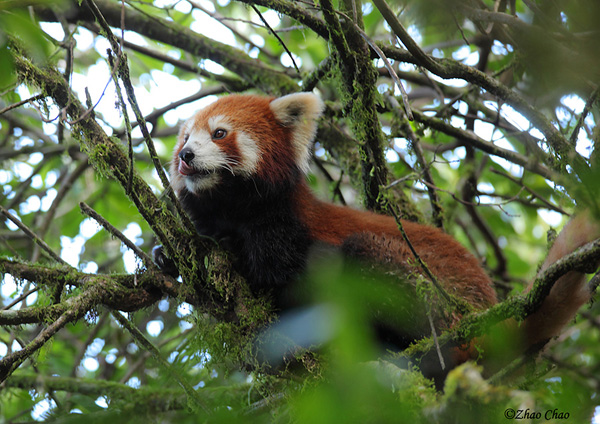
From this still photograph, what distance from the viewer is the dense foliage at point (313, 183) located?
1.73 meters

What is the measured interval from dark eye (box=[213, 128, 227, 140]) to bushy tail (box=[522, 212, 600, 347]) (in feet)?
8.28

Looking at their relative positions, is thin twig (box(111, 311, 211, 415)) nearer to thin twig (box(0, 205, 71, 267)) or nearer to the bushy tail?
thin twig (box(0, 205, 71, 267))

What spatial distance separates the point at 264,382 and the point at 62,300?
4.19ft

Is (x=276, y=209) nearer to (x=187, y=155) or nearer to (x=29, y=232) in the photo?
(x=187, y=155)

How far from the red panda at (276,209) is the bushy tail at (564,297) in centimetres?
48

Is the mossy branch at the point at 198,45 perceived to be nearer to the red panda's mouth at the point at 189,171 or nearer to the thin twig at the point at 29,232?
the red panda's mouth at the point at 189,171

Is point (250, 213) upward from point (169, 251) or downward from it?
upward

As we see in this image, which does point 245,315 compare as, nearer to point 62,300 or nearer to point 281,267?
point 281,267

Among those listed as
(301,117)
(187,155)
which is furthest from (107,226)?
(301,117)

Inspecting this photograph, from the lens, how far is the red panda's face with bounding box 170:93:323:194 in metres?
3.86

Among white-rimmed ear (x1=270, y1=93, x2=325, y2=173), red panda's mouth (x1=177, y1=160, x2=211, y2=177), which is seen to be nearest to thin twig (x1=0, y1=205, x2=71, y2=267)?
red panda's mouth (x1=177, y1=160, x2=211, y2=177)

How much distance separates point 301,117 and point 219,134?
69 centimetres

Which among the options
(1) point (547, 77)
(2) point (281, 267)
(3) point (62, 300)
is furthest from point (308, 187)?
(1) point (547, 77)

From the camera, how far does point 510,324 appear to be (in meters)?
3.11
